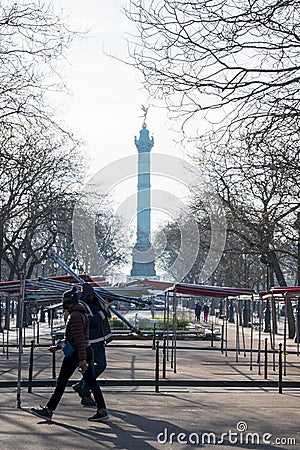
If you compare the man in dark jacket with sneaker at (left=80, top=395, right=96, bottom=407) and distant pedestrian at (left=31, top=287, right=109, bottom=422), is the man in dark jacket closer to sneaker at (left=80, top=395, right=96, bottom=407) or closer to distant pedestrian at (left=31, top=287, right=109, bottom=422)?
sneaker at (left=80, top=395, right=96, bottom=407)

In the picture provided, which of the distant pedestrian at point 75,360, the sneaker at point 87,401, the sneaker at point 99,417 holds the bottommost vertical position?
the sneaker at point 99,417

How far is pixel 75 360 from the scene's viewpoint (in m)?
14.4

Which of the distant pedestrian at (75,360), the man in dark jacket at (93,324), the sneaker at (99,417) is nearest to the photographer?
the distant pedestrian at (75,360)

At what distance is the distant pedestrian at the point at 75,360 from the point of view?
14.2 m

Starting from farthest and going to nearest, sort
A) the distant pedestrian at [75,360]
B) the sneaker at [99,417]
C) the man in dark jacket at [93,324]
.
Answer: the man in dark jacket at [93,324], the sneaker at [99,417], the distant pedestrian at [75,360]

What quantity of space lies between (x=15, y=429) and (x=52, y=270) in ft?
279

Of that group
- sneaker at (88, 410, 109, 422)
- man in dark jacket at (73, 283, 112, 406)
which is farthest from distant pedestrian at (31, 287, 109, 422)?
man in dark jacket at (73, 283, 112, 406)

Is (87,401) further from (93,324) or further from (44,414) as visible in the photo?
(44,414)

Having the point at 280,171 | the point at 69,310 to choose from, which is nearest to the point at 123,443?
the point at 69,310

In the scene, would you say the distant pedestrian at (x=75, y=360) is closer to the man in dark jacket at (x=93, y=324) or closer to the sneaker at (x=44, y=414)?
the sneaker at (x=44, y=414)

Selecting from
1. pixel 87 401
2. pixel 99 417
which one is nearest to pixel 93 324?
pixel 87 401

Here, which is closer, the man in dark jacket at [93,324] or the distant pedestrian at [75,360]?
the distant pedestrian at [75,360]

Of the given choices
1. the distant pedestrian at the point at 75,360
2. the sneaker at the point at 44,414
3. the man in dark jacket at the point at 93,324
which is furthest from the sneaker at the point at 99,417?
the man in dark jacket at the point at 93,324

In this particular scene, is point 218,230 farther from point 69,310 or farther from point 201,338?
point 69,310
